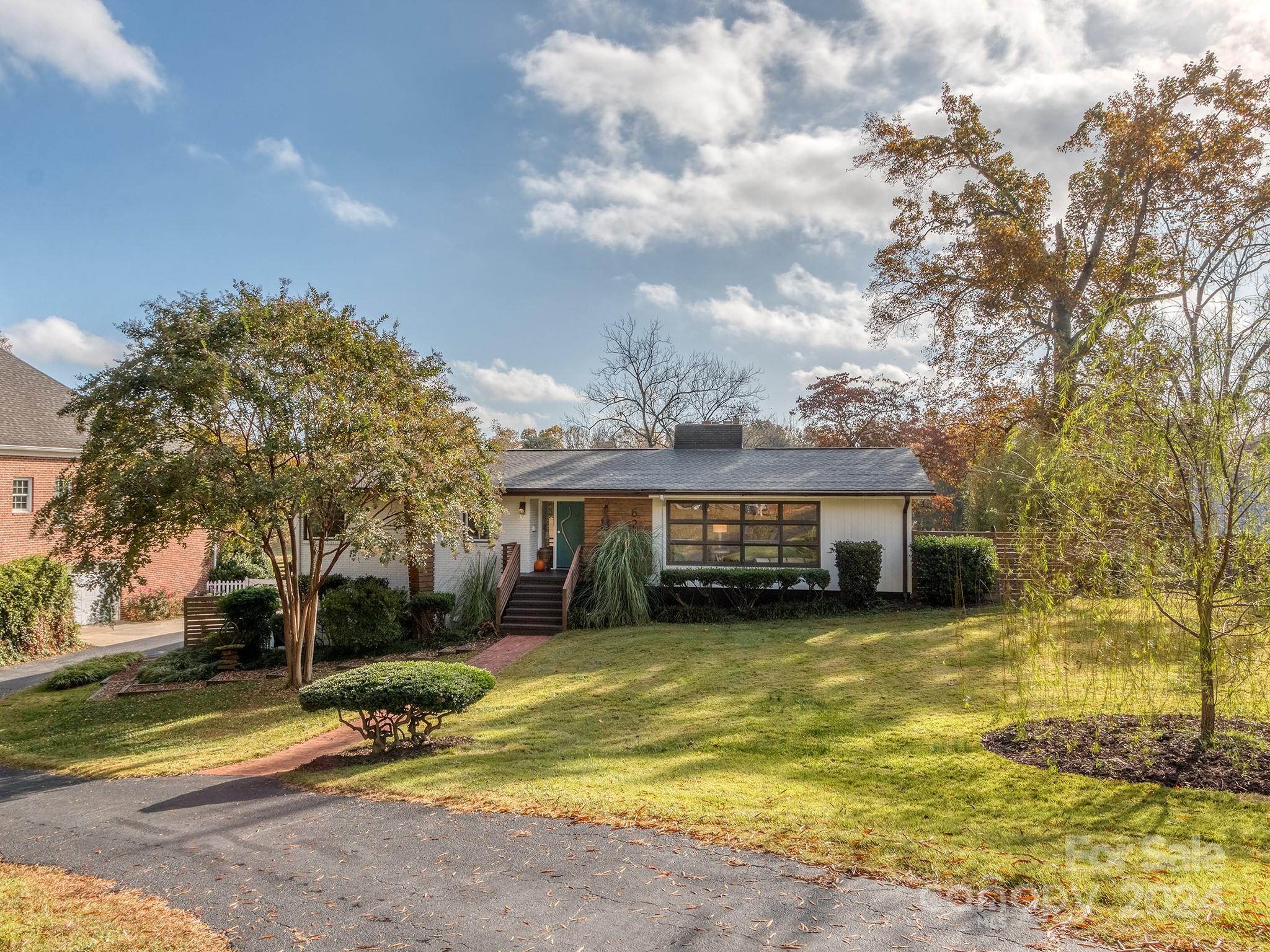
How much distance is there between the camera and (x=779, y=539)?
55.2 feet

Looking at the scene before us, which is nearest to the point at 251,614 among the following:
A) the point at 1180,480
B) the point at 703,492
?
the point at 703,492

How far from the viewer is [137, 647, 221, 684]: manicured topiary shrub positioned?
1305 cm

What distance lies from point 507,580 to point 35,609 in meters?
11.1

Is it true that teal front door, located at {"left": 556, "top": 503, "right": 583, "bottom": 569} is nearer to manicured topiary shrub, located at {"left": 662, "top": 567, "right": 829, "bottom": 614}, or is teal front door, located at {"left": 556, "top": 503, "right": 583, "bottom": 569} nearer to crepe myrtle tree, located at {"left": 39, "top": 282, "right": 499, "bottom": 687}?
manicured topiary shrub, located at {"left": 662, "top": 567, "right": 829, "bottom": 614}

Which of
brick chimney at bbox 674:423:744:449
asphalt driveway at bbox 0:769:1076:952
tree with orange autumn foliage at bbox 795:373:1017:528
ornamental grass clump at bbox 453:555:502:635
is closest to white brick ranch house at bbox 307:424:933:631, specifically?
ornamental grass clump at bbox 453:555:502:635

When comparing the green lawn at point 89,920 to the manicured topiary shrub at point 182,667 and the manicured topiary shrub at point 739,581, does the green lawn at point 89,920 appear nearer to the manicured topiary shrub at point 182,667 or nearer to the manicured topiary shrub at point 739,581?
the manicured topiary shrub at point 182,667

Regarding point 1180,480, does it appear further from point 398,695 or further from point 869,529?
point 869,529

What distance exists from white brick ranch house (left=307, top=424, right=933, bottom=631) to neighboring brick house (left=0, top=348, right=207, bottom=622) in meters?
8.70

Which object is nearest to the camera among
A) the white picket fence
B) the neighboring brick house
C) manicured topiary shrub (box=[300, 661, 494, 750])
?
manicured topiary shrub (box=[300, 661, 494, 750])

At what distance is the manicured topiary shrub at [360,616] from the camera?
Result: 14.2 meters

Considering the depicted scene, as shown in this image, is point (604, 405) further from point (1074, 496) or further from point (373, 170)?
point (1074, 496)

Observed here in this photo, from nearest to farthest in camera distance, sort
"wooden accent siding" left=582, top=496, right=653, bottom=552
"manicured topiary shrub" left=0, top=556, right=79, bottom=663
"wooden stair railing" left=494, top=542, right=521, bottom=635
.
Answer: "wooden stair railing" left=494, top=542, right=521, bottom=635, "manicured topiary shrub" left=0, top=556, right=79, bottom=663, "wooden accent siding" left=582, top=496, right=653, bottom=552

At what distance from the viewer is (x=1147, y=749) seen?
6.17 m

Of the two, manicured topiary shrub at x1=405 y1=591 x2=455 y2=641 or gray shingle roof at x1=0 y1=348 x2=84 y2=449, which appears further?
gray shingle roof at x1=0 y1=348 x2=84 y2=449
